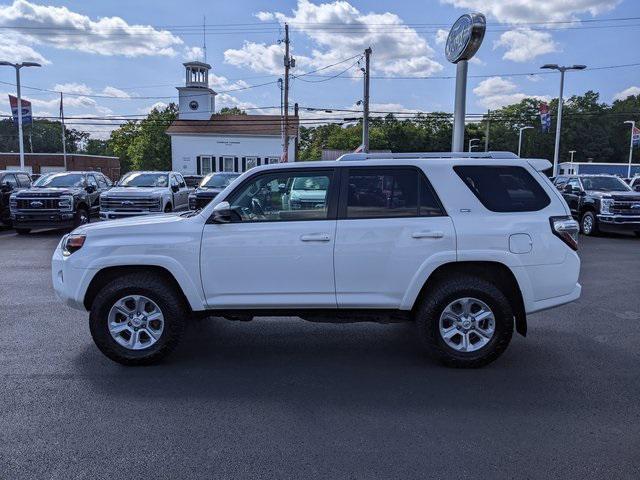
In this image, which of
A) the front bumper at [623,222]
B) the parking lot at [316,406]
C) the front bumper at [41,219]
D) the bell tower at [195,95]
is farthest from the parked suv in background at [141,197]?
the bell tower at [195,95]

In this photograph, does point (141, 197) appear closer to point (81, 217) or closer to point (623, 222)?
point (81, 217)

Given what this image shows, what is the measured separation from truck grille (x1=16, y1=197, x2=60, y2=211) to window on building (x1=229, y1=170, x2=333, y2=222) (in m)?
11.9

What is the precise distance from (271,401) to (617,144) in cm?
10741

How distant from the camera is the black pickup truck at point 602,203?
49.5 ft

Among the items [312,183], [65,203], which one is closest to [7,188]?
[65,203]

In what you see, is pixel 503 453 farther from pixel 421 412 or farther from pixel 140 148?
pixel 140 148

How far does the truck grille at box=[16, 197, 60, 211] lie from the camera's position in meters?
14.7

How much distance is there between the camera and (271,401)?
4.13m

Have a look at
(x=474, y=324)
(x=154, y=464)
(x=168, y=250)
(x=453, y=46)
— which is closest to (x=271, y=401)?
(x=154, y=464)

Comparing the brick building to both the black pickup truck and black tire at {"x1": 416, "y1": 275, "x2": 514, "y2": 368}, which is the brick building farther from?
black tire at {"x1": 416, "y1": 275, "x2": 514, "y2": 368}

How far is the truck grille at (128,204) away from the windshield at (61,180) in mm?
2226

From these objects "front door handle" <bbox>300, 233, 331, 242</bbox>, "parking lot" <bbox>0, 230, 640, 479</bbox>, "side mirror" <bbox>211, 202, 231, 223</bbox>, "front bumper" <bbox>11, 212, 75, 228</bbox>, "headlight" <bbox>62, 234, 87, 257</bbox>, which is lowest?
"parking lot" <bbox>0, 230, 640, 479</bbox>

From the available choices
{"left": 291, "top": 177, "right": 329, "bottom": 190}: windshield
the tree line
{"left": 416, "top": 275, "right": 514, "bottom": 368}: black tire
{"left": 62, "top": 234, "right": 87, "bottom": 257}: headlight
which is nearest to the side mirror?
{"left": 291, "top": 177, "right": 329, "bottom": 190}: windshield

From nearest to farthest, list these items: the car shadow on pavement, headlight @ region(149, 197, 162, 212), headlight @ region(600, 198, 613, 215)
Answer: the car shadow on pavement
headlight @ region(149, 197, 162, 212)
headlight @ region(600, 198, 613, 215)
